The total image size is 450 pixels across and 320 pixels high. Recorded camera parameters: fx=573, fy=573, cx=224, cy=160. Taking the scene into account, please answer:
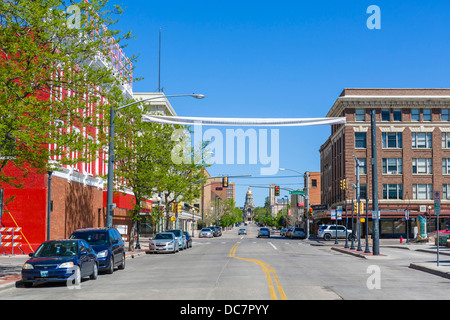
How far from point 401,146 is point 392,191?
616 centimetres

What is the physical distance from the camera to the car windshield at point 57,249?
61.6 feet

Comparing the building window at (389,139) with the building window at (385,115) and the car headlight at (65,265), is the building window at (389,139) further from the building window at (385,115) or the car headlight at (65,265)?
the car headlight at (65,265)

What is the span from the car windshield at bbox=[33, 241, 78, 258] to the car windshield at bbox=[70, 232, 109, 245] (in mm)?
4071

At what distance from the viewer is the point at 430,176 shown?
251 ft

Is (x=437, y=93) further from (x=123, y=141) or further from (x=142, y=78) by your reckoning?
(x=142, y=78)

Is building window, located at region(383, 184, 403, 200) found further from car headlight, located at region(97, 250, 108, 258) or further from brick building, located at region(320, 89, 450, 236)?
car headlight, located at region(97, 250, 108, 258)

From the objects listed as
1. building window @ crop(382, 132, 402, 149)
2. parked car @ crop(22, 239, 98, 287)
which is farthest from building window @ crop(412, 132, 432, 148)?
parked car @ crop(22, 239, 98, 287)

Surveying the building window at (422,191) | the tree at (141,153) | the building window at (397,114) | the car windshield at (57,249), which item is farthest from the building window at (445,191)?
the car windshield at (57,249)

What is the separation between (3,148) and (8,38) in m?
3.85

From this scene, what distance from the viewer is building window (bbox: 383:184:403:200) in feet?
252

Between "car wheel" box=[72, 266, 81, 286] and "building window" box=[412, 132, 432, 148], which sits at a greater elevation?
"building window" box=[412, 132, 432, 148]

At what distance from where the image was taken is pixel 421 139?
252ft
